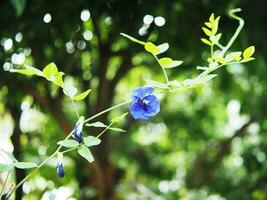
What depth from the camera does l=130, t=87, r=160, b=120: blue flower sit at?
2.02ft

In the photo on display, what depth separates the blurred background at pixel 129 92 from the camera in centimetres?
126

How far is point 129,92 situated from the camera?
236 cm

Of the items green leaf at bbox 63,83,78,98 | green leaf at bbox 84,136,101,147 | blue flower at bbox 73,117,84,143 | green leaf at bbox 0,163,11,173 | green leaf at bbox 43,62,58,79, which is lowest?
green leaf at bbox 0,163,11,173

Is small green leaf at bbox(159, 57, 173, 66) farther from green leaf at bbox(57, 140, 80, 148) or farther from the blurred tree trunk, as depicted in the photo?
the blurred tree trunk

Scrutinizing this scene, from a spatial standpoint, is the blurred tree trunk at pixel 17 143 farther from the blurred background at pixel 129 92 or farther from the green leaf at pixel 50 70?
the green leaf at pixel 50 70

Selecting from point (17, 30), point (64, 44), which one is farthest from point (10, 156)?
point (64, 44)

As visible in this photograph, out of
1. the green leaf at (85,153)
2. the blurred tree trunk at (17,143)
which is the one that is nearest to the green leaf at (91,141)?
the green leaf at (85,153)

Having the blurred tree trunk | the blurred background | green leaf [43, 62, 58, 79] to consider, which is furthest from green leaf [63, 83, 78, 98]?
the blurred tree trunk

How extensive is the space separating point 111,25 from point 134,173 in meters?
1.64

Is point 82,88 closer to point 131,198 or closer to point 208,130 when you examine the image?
point 131,198

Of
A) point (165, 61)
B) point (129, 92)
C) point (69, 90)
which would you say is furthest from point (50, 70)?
point (129, 92)

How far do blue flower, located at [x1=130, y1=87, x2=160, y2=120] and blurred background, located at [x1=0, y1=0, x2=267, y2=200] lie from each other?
163 mm

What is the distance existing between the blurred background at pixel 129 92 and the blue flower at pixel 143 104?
16 centimetres

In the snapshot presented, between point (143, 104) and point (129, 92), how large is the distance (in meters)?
1.74
